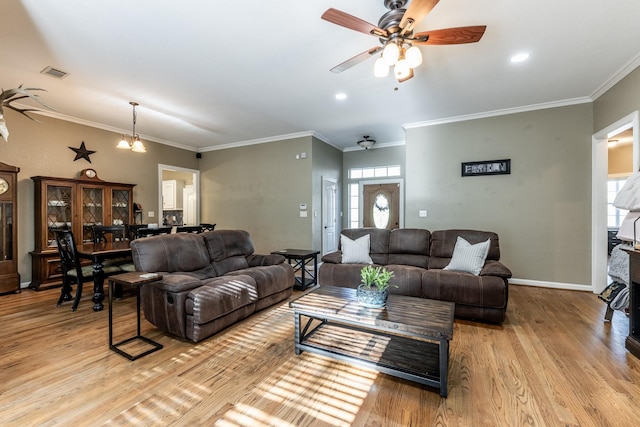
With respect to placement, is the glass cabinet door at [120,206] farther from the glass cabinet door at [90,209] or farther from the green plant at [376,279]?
the green plant at [376,279]

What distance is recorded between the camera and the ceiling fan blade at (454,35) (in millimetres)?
1962

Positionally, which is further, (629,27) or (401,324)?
(629,27)

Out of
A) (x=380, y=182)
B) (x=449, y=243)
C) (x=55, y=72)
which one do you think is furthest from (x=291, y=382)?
(x=380, y=182)

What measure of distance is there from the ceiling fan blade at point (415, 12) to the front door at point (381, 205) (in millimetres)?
4654

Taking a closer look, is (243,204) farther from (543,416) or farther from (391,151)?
(543,416)

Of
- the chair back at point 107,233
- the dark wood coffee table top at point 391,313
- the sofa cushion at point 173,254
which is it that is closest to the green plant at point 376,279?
the dark wood coffee table top at point 391,313

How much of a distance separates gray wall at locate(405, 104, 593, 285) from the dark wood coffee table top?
9.62ft

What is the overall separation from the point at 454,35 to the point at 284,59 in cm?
165

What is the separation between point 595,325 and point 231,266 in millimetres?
4072

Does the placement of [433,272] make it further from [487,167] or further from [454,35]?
[487,167]

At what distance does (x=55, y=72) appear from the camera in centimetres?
317

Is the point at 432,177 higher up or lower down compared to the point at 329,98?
lower down

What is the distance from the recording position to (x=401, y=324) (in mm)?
1907

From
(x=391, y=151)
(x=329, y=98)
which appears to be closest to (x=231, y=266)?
(x=329, y=98)
